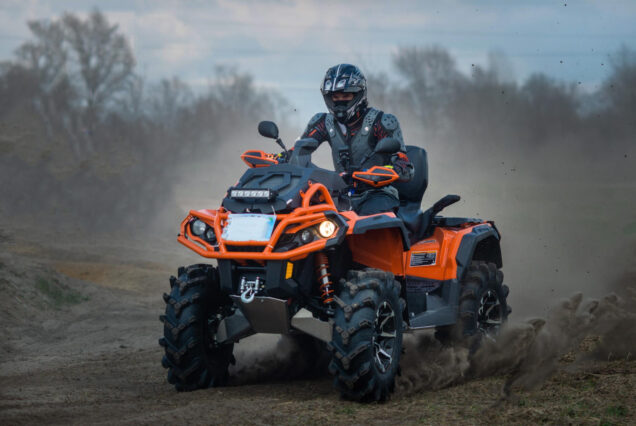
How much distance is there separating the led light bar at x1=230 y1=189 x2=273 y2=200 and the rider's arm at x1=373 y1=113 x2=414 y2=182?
1.59 metres

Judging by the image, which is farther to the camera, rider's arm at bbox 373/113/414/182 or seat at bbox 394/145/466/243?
seat at bbox 394/145/466/243

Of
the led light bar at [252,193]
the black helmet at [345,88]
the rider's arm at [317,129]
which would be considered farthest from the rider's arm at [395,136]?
the led light bar at [252,193]

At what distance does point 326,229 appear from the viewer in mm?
7238

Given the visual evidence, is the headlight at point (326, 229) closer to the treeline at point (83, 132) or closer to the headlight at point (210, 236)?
the headlight at point (210, 236)

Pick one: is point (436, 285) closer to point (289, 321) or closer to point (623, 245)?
point (289, 321)

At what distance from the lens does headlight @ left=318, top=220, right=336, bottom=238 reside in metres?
7.22

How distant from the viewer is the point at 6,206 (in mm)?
28188

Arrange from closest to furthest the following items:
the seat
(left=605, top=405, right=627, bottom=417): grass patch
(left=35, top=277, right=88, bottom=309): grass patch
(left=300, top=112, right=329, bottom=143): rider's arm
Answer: (left=605, top=405, right=627, bottom=417): grass patch, the seat, (left=300, top=112, right=329, bottom=143): rider's arm, (left=35, top=277, right=88, bottom=309): grass patch

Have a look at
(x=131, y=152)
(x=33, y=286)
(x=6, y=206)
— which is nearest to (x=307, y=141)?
(x=33, y=286)

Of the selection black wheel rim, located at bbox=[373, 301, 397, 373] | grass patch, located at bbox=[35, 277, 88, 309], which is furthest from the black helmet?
grass patch, located at bbox=[35, 277, 88, 309]

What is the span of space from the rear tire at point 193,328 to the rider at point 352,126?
1.73 m

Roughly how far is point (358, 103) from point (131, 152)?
24172 millimetres

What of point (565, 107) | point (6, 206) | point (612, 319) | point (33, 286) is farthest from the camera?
point (6, 206)

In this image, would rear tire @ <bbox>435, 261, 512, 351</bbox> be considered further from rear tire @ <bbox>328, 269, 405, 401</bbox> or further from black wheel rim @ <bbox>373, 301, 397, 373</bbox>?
rear tire @ <bbox>328, 269, 405, 401</bbox>
